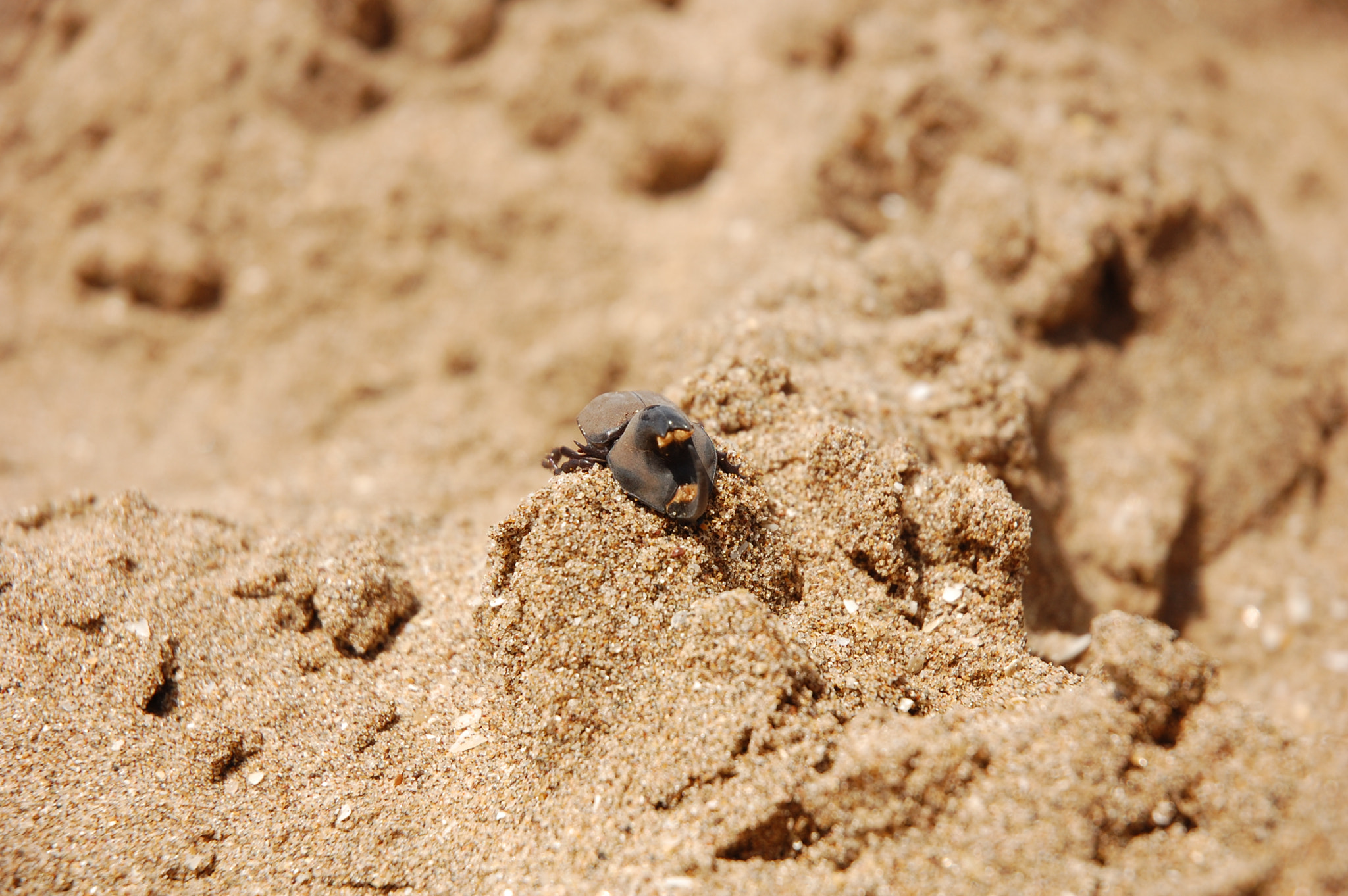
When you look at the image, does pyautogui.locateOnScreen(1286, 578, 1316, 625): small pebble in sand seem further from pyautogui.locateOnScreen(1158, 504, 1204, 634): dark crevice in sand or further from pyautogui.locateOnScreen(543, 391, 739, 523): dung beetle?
pyautogui.locateOnScreen(543, 391, 739, 523): dung beetle

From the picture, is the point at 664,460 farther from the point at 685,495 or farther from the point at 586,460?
the point at 586,460

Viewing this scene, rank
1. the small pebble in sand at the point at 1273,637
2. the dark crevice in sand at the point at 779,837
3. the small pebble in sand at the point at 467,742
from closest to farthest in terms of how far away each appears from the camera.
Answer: the dark crevice in sand at the point at 779,837
the small pebble in sand at the point at 467,742
the small pebble in sand at the point at 1273,637

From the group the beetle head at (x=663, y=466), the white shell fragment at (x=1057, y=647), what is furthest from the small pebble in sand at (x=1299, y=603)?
the beetle head at (x=663, y=466)

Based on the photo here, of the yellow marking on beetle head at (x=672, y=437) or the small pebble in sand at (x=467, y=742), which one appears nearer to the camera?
the yellow marking on beetle head at (x=672, y=437)

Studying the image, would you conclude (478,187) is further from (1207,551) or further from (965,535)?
(1207,551)

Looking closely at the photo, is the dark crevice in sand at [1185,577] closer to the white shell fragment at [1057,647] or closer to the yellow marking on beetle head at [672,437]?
the white shell fragment at [1057,647]

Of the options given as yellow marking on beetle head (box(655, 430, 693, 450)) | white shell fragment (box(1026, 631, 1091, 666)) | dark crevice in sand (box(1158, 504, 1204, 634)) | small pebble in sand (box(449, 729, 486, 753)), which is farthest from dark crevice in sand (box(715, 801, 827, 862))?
Result: dark crevice in sand (box(1158, 504, 1204, 634))

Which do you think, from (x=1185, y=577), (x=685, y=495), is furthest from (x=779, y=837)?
(x=1185, y=577)

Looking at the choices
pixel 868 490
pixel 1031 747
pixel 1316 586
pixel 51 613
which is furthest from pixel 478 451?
pixel 1316 586
